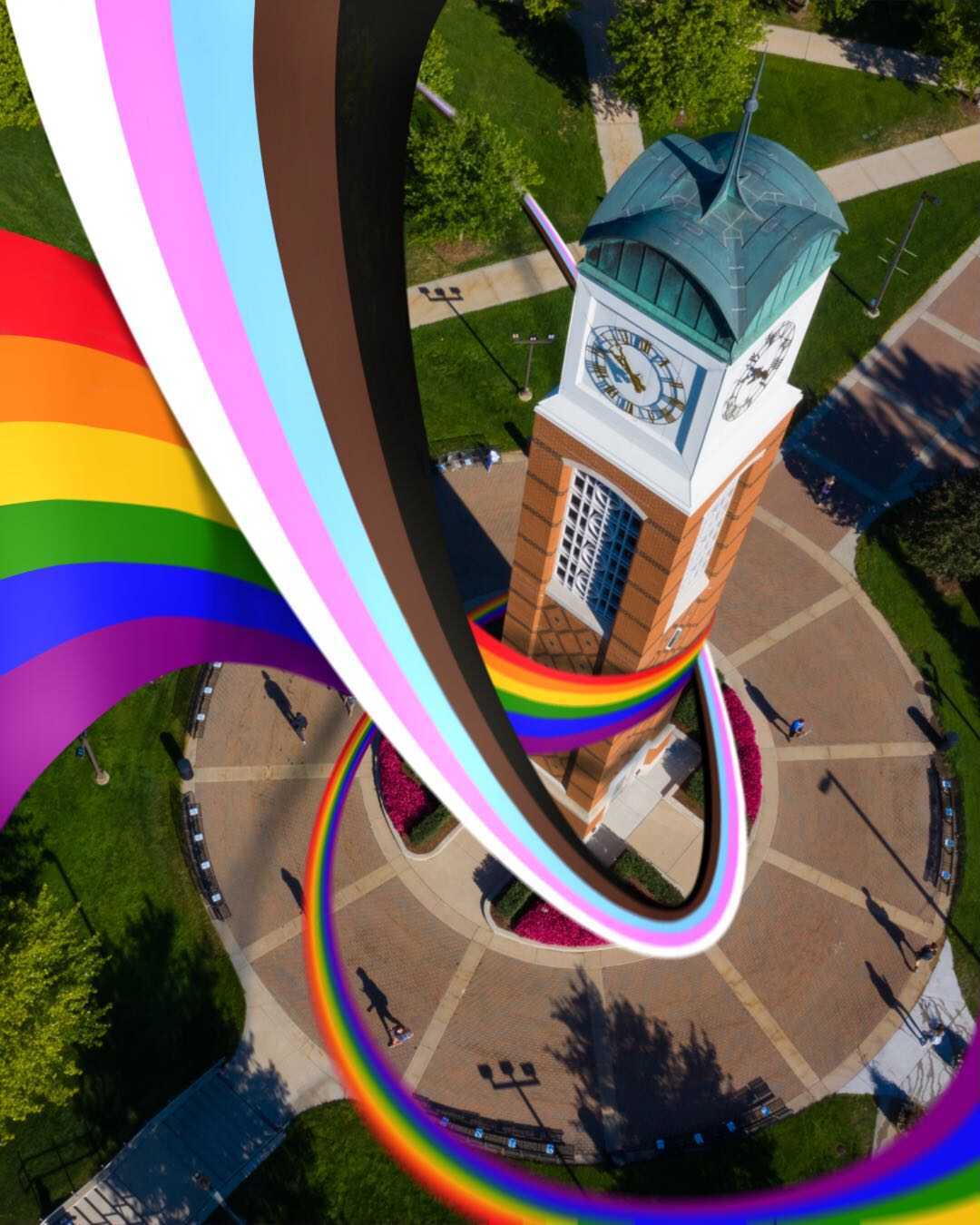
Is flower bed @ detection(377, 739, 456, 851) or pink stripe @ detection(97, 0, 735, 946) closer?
pink stripe @ detection(97, 0, 735, 946)

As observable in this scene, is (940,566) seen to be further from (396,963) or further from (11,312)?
(11,312)

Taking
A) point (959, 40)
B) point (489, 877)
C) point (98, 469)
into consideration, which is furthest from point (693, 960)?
point (959, 40)

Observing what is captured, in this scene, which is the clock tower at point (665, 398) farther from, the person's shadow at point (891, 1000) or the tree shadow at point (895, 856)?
the person's shadow at point (891, 1000)

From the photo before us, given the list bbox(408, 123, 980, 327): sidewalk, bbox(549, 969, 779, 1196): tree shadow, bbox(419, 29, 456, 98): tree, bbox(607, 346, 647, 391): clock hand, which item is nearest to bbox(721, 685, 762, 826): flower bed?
bbox(549, 969, 779, 1196): tree shadow

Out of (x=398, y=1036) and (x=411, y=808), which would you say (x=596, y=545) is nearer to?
(x=411, y=808)

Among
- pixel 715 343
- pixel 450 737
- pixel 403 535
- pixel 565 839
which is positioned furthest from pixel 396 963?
pixel 715 343

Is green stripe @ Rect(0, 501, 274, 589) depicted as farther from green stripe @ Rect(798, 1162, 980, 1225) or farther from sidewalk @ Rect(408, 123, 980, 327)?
sidewalk @ Rect(408, 123, 980, 327)

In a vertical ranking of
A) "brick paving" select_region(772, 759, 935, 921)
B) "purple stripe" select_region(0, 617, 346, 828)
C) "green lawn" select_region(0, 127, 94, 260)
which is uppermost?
"green lawn" select_region(0, 127, 94, 260)

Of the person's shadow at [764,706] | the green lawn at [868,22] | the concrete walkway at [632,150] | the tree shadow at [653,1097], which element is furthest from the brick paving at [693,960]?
the green lawn at [868,22]
